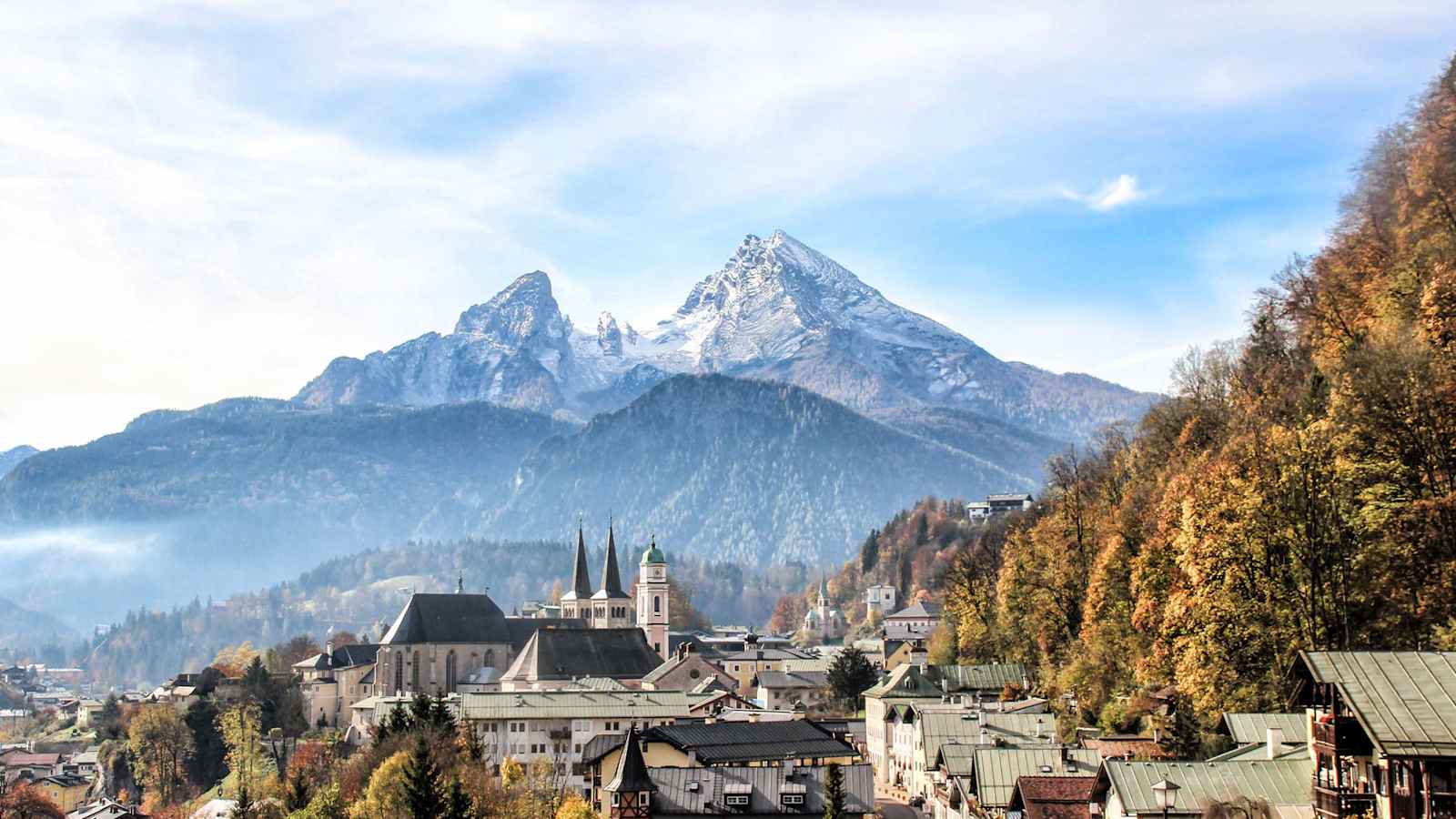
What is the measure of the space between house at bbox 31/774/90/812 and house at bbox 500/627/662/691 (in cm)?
4122

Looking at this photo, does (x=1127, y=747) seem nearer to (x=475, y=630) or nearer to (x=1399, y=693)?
(x=1399, y=693)

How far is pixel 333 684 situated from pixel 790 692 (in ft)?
179

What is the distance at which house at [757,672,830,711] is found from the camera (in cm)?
13788

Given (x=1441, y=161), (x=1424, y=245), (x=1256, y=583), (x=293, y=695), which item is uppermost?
(x=1441, y=161)

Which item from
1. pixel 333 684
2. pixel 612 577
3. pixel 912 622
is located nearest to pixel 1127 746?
pixel 912 622

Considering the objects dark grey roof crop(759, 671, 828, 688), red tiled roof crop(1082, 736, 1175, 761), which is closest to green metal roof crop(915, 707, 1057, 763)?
red tiled roof crop(1082, 736, 1175, 761)

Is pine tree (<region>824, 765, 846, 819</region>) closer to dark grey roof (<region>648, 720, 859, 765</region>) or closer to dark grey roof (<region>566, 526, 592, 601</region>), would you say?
dark grey roof (<region>648, 720, 859, 765</region>)

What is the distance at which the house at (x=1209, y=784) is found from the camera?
137 feet

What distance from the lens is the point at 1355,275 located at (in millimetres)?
68562

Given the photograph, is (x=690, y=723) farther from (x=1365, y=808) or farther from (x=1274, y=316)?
(x=1365, y=808)

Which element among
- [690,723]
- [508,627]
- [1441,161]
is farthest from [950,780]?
[508,627]

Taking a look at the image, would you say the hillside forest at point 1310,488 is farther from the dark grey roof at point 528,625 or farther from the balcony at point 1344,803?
the dark grey roof at point 528,625

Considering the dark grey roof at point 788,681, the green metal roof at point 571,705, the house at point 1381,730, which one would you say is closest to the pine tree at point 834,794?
the house at point 1381,730

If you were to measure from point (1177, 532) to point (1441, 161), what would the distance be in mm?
19465
